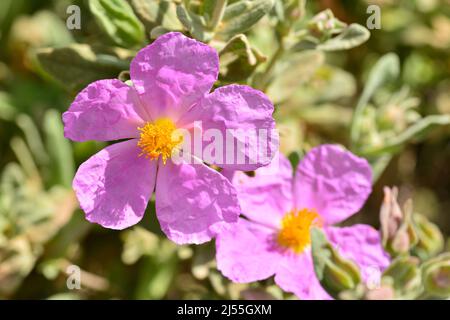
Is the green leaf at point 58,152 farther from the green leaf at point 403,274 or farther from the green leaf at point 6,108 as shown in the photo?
the green leaf at point 403,274

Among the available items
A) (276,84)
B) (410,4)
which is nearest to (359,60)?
(410,4)

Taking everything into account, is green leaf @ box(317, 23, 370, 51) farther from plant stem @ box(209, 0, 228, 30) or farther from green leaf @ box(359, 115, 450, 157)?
green leaf @ box(359, 115, 450, 157)

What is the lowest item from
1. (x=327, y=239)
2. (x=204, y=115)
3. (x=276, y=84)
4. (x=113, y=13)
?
(x=327, y=239)

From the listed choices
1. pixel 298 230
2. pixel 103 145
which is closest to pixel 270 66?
pixel 298 230

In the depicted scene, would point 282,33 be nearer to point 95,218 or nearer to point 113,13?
point 113,13

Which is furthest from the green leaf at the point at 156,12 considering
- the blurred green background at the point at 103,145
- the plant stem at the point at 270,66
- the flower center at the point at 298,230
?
the flower center at the point at 298,230

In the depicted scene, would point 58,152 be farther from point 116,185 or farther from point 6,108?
point 116,185
